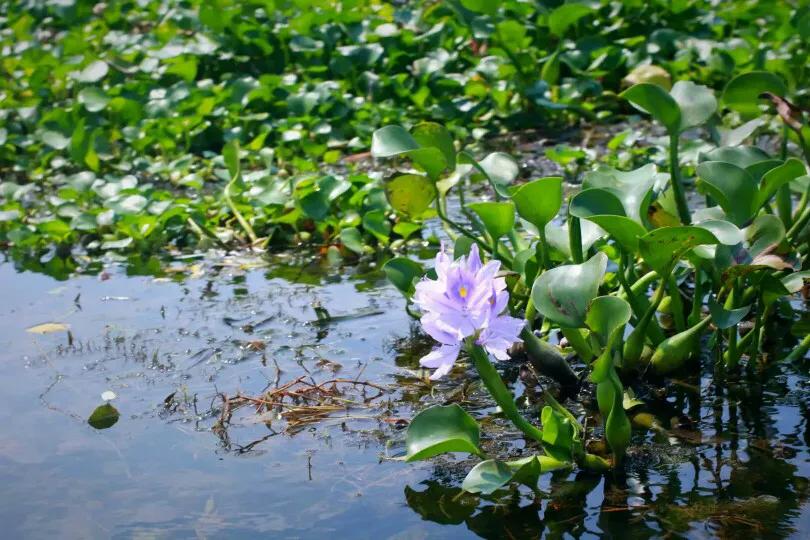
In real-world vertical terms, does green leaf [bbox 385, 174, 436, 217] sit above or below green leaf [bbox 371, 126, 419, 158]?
below

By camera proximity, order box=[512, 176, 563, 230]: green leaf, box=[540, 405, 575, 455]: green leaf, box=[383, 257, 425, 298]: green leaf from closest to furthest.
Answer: box=[540, 405, 575, 455]: green leaf
box=[512, 176, 563, 230]: green leaf
box=[383, 257, 425, 298]: green leaf

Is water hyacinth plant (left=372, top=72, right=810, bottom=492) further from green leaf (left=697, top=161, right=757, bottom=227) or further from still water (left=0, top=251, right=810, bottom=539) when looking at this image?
still water (left=0, top=251, right=810, bottom=539)

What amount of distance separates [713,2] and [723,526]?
17.1 ft

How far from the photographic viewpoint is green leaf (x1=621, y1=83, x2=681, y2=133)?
102 inches

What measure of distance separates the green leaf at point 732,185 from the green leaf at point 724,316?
0.82 feet

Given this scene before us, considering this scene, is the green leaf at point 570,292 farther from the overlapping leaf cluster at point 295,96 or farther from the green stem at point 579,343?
the overlapping leaf cluster at point 295,96

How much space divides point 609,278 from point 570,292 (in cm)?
66

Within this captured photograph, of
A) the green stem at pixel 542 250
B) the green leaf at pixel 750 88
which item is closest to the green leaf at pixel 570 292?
the green stem at pixel 542 250

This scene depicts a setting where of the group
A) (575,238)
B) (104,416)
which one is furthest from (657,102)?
(104,416)

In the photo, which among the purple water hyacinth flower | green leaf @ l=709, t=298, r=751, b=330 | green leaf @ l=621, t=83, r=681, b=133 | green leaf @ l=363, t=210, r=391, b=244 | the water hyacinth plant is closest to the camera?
the purple water hyacinth flower

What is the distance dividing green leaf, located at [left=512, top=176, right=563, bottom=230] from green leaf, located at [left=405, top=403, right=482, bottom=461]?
2.11ft

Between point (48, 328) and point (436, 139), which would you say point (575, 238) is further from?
point (48, 328)

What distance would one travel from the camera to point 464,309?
184 centimetres

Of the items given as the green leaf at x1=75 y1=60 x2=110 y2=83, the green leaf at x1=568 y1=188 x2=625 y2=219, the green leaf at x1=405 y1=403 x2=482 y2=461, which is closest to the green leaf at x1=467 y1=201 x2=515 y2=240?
the green leaf at x1=568 y1=188 x2=625 y2=219
